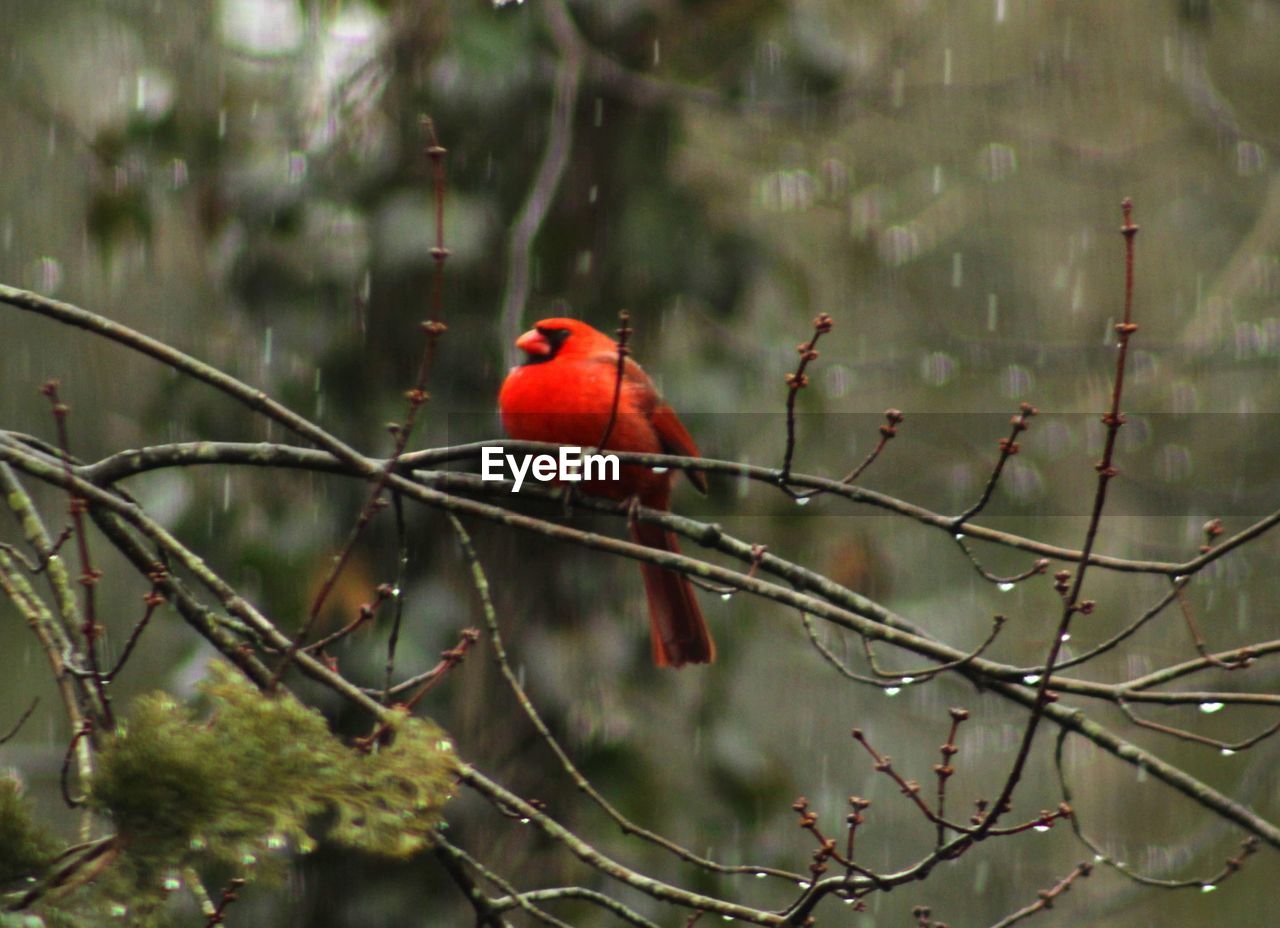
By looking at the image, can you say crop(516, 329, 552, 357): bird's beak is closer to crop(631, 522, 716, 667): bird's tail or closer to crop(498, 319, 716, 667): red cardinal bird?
crop(498, 319, 716, 667): red cardinal bird

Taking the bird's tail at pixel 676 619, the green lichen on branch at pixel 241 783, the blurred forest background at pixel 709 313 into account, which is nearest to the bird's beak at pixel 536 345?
the blurred forest background at pixel 709 313

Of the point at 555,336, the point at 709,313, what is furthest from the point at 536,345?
the point at 709,313

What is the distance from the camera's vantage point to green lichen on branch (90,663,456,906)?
1.68 m

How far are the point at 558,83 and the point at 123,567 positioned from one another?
2944 mm

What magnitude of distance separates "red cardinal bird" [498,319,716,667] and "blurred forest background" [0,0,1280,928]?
23 cm

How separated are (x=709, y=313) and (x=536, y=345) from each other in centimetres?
68

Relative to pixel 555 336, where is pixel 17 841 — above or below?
below

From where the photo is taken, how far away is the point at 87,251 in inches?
244

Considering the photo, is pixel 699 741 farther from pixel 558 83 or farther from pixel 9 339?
pixel 9 339

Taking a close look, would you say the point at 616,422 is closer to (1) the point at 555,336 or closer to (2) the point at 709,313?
(1) the point at 555,336

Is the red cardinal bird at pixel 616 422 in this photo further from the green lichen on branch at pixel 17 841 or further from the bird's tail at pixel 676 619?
the green lichen on branch at pixel 17 841

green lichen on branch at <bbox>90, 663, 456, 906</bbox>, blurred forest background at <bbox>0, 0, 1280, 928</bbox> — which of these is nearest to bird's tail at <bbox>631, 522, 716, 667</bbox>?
blurred forest background at <bbox>0, 0, 1280, 928</bbox>

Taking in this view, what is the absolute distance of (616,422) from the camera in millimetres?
3291

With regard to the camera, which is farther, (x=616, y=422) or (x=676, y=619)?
(x=676, y=619)
